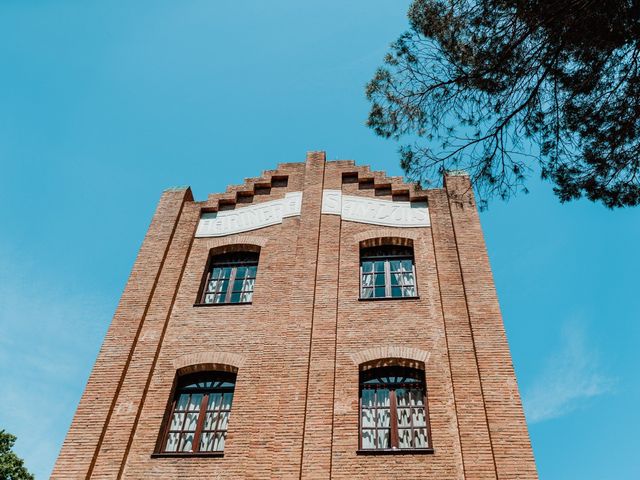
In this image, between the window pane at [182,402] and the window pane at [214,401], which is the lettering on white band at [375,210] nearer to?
the window pane at [214,401]

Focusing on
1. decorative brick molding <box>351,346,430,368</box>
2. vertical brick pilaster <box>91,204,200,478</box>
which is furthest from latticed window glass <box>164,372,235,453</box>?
decorative brick molding <box>351,346,430,368</box>

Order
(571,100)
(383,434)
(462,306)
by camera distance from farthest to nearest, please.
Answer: (462,306) < (383,434) < (571,100)

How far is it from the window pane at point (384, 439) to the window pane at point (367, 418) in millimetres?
203

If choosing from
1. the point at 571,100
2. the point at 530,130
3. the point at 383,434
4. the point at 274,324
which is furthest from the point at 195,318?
the point at 571,100

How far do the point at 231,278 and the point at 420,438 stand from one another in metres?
5.51

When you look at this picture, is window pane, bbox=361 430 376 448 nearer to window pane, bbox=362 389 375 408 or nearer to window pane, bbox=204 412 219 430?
window pane, bbox=362 389 375 408

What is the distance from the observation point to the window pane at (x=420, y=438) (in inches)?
349

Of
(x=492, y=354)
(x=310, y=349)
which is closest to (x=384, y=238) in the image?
(x=310, y=349)

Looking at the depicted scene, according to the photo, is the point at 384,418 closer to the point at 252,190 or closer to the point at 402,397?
the point at 402,397

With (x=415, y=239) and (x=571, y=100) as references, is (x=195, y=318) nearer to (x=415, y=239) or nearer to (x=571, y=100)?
(x=415, y=239)

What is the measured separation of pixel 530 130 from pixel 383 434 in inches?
215

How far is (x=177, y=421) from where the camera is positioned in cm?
970

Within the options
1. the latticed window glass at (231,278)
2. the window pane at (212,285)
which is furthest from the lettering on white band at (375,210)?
the window pane at (212,285)

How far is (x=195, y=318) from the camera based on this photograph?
11.2 m
